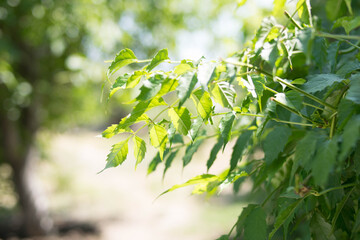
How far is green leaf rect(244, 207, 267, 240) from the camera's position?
2.52ft

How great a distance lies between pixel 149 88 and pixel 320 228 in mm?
489

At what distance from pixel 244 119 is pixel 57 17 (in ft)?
12.4

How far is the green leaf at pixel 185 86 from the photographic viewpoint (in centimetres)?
55

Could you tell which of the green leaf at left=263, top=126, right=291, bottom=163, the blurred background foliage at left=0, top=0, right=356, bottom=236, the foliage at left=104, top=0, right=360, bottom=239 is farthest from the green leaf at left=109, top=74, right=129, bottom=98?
the blurred background foliage at left=0, top=0, right=356, bottom=236

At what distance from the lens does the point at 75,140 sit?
577 inches

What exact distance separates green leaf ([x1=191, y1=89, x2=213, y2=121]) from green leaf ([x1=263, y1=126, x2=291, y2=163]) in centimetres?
18

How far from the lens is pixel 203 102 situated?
26.5 inches

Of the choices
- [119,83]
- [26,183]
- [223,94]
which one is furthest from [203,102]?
[26,183]

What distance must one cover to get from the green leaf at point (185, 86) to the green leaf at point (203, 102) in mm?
85

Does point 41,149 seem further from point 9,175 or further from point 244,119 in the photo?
point 244,119

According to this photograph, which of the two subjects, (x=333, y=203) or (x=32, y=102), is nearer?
→ (x=333, y=203)

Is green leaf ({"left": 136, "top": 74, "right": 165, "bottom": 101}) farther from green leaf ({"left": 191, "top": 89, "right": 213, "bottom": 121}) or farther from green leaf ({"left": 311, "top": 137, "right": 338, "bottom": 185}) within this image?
green leaf ({"left": 311, "top": 137, "right": 338, "bottom": 185})

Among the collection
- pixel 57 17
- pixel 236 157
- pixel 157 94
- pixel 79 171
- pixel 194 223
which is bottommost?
pixel 194 223

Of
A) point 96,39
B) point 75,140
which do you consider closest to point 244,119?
point 96,39
